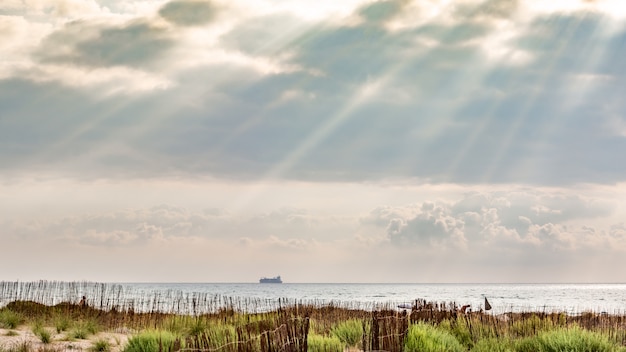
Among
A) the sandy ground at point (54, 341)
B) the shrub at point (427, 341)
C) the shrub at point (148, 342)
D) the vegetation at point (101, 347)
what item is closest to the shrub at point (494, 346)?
the shrub at point (427, 341)

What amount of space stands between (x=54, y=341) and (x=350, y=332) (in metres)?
6.43

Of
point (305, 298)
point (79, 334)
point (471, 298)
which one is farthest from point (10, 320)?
point (471, 298)

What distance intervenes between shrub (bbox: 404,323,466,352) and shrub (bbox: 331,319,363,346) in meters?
1.41

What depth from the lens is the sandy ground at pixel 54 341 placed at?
11.6 meters

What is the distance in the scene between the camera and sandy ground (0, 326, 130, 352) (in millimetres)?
11602

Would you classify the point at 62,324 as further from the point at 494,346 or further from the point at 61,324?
the point at 494,346

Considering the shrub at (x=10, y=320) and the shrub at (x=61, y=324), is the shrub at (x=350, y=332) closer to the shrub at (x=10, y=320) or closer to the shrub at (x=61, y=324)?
the shrub at (x=61, y=324)

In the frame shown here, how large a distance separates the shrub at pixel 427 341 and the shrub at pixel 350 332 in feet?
4.63

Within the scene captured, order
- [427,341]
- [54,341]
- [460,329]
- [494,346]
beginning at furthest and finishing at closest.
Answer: [460,329] < [54,341] < [494,346] < [427,341]

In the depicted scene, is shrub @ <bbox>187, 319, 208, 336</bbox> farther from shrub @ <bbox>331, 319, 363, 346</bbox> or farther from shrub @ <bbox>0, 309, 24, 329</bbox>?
shrub @ <bbox>0, 309, 24, 329</bbox>

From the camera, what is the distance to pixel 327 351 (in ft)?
31.1

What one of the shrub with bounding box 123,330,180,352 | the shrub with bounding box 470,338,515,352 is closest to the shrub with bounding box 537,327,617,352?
the shrub with bounding box 470,338,515,352

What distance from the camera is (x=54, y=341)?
13.0m

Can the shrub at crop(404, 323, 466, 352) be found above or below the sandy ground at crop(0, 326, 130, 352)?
above
